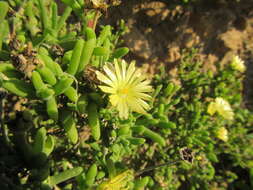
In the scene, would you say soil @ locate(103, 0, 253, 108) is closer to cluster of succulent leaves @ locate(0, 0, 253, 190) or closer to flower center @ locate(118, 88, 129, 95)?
cluster of succulent leaves @ locate(0, 0, 253, 190)

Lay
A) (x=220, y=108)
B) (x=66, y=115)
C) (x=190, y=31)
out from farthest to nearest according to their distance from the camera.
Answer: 1. (x=190, y=31)
2. (x=220, y=108)
3. (x=66, y=115)

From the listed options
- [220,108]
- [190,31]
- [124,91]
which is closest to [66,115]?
[124,91]

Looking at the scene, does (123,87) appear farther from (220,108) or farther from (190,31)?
(190,31)

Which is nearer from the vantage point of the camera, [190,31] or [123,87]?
[123,87]

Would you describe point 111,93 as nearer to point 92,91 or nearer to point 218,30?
point 92,91

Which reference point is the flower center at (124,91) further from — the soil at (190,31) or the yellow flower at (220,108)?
the yellow flower at (220,108)

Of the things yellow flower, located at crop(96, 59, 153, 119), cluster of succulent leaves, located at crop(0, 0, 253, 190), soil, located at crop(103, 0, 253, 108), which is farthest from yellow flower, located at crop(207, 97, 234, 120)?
yellow flower, located at crop(96, 59, 153, 119)
